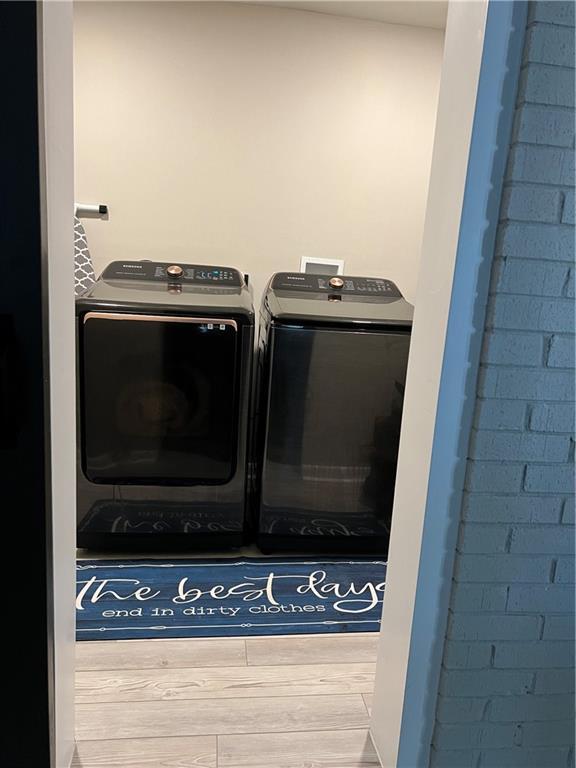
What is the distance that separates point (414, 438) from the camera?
54.9 inches

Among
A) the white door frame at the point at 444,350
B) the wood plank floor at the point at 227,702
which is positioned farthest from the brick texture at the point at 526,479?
the wood plank floor at the point at 227,702

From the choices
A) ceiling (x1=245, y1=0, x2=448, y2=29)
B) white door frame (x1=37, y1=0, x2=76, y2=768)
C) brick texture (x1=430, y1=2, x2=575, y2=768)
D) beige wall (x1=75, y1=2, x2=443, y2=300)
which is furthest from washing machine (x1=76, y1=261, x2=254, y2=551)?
ceiling (x1=245, y1=0, x2=448, y2=29)

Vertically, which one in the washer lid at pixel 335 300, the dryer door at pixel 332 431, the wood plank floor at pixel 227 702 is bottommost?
the wood plank floor at pixel 227 702

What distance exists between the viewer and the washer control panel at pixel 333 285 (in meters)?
2.71

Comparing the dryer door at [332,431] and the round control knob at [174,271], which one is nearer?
the dryer door at [332,431]

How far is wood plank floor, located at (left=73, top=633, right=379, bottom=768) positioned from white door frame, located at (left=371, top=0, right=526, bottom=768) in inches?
8.6

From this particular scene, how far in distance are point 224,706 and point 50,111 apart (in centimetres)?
152

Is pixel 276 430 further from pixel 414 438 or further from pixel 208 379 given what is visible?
pixel 414 438

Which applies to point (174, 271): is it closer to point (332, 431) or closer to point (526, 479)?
point (332, 431)

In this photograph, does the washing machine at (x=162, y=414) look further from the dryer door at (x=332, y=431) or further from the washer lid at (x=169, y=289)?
the dryer door at (x=332, y=431)

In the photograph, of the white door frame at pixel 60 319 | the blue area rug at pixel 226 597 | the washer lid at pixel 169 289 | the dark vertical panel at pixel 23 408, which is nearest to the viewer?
the dark vertical panel at pixel 23 408

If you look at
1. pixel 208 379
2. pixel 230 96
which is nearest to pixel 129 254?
pixel 230 96

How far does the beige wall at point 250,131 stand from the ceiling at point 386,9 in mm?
45

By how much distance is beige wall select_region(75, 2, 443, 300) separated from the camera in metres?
3.00
